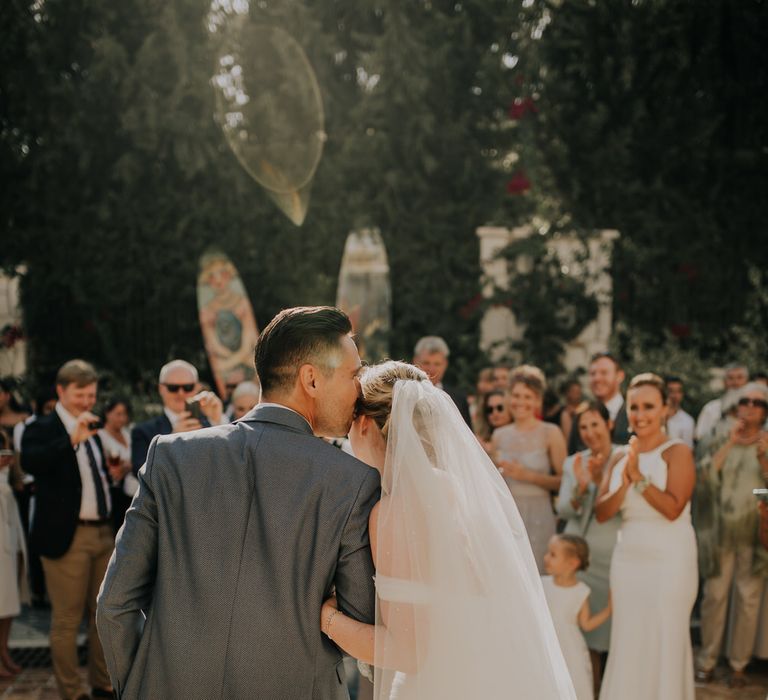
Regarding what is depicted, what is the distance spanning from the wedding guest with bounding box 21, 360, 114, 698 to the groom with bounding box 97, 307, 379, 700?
3.00 meters

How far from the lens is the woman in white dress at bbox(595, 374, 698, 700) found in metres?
4.95

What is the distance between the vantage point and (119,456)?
6.35 meters

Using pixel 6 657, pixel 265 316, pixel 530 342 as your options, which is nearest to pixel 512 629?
pixel 6 657

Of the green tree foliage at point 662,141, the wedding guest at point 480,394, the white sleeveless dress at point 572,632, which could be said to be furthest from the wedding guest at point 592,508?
the green tree foliage at point 662,141

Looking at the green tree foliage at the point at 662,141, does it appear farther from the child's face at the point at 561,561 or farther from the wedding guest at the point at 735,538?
the child's face at the point at 561,561

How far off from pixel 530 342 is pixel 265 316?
11.7ft

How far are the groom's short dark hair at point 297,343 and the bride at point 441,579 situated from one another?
1.20 feet

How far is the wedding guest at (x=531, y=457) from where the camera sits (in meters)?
6.00

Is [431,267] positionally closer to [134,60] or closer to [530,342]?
[530,342]

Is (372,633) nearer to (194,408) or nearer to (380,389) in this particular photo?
(380,389)

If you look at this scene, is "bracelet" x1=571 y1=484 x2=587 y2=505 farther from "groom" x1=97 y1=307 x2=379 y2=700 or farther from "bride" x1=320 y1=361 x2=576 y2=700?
"groom" x1=97 y1=307 x2=379 y2=700

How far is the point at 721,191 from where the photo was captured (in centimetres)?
1303

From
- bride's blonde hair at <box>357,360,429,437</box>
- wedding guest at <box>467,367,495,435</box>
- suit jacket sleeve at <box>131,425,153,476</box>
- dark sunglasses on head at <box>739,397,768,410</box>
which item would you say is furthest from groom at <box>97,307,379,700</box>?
wedding guest at <box>467,367,495,435</box>

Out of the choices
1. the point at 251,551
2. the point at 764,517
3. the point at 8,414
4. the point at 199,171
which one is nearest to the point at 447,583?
the point at 251,551
